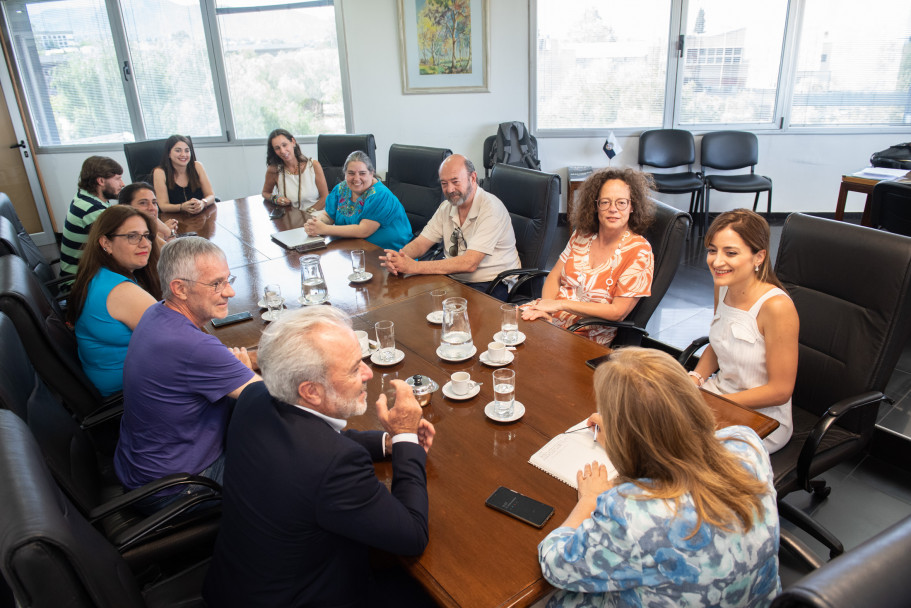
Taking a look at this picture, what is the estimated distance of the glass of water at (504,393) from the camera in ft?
5.48

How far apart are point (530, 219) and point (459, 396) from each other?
1747mm

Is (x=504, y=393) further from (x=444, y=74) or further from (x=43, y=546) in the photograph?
(x=444, y=74)

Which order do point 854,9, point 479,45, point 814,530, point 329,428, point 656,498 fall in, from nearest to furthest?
1. point 656,498
2. point 329,428
3. point 814,530
4. point 854,9
5. point 479,45

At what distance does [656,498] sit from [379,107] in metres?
5.95

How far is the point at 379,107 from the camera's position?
634 cm

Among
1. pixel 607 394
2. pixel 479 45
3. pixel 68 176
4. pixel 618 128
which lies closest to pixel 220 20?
pixel 68 176

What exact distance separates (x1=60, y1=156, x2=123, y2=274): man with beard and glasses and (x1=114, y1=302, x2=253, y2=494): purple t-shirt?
2063mm

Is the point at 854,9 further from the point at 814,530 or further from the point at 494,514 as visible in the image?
the point at 494,514

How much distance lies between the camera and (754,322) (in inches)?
76.0

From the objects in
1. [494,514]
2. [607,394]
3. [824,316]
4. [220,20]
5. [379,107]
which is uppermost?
[220,20]

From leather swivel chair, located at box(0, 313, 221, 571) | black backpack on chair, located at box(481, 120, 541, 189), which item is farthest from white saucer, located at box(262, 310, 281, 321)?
black backpack on chair, located at box(481, 120, 541, 189)

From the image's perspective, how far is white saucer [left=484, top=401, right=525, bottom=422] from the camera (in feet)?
5.39

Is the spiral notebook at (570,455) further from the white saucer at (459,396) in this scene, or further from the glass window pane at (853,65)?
the glass window pane at (853,65)

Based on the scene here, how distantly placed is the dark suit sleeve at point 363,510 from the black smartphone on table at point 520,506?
193 millimetres
